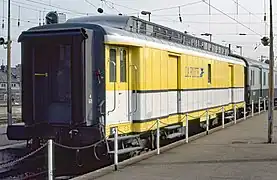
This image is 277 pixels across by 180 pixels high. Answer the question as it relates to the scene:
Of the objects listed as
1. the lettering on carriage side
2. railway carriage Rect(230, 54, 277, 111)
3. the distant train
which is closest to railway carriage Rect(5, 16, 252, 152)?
the distant train

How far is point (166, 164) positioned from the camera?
12297 millimetres

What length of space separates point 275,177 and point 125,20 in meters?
6.33

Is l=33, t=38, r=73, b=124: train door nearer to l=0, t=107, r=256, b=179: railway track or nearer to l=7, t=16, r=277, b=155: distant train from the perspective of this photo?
l=7, t=16, r=277, b=155: distant train

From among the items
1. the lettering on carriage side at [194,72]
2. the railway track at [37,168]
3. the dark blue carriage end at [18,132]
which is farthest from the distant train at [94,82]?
the lettering on carriage side at [194,72]

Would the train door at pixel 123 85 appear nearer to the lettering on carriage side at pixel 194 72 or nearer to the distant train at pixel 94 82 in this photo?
the distant train at pixel 94 82

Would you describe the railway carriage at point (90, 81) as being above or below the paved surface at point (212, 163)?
above

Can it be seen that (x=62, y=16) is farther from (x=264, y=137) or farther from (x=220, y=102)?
(x=220, y=102)

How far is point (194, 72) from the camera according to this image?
19766 mm

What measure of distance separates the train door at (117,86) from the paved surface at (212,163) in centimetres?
133

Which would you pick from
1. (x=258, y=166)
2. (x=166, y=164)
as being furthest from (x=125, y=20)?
(x=258, y=166)

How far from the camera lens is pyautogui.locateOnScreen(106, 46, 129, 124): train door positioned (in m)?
12.6

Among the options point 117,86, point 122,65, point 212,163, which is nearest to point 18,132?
point 117,86

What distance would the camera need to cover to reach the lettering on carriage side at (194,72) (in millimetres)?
18531

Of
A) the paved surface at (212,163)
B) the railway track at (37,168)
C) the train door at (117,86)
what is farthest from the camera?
the train door at (117,86)
